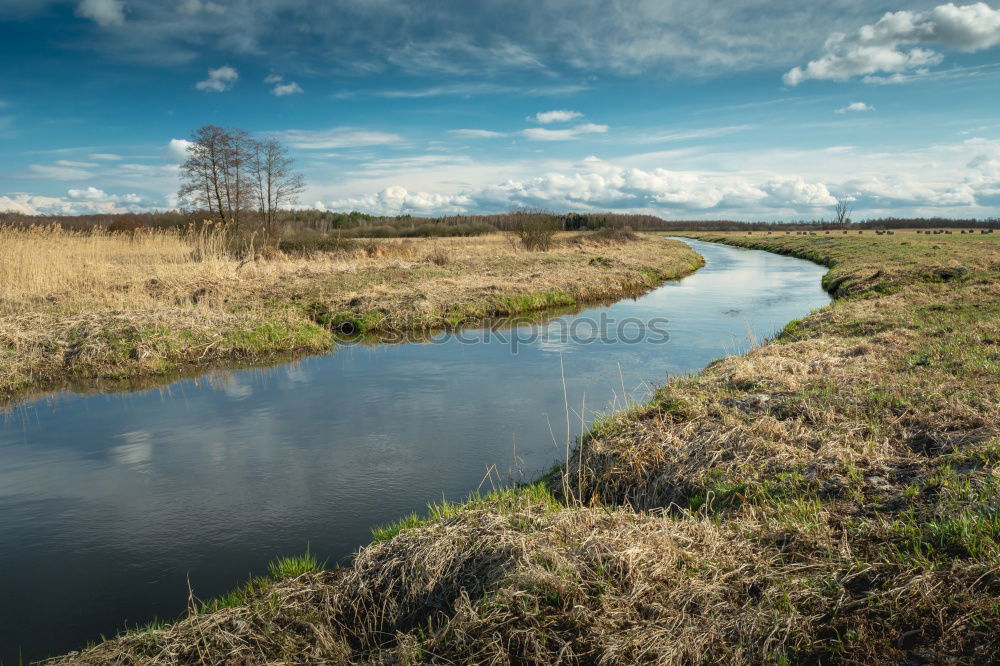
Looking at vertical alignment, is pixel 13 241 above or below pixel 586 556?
above

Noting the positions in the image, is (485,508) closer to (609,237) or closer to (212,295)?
(212,295)

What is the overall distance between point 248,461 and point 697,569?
223 inches

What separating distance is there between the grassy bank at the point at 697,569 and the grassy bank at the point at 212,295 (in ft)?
30.3

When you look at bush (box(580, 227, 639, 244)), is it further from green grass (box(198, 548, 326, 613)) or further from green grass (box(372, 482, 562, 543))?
green grass (box(198, 548, 326, 613))

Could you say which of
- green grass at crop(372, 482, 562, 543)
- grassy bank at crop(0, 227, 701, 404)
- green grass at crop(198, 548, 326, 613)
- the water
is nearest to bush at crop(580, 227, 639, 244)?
grassy bank at crop(0, 227, 701, 404)

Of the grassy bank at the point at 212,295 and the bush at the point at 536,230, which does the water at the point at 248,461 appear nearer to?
the grassy bank at the point at 212,295

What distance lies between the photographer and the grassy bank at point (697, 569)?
325 centimetres

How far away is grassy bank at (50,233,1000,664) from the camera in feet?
10.7

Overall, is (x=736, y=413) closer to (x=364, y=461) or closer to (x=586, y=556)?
(x=586, y=556)

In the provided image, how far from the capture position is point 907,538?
3.84 metres

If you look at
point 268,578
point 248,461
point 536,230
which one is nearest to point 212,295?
point 248,461

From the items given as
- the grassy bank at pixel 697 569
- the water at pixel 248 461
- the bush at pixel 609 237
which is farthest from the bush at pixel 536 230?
the grassy bank at pixel 697 569

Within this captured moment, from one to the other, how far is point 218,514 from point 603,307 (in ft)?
55.7

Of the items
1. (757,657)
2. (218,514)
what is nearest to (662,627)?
(757,657)
